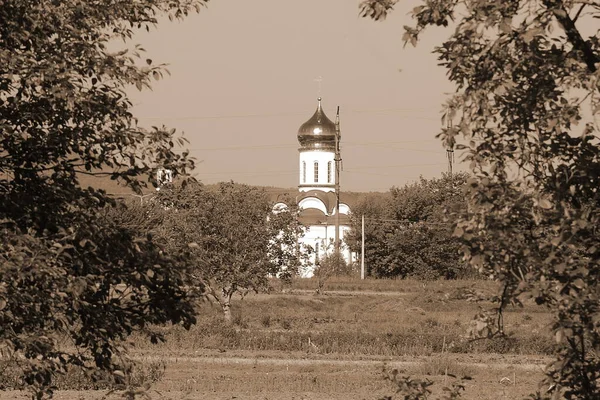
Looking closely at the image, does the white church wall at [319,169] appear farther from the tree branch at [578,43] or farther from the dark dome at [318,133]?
the tree branch at [578,43]

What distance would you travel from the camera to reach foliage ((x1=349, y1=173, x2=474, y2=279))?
63938mm

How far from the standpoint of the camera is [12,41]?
6781mm

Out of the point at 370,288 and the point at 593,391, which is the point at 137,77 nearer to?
the point at 593,391

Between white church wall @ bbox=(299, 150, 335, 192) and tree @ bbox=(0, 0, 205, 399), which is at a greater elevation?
white church wall @ bbox=(299, 150, 335, 192)

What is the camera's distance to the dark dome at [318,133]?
83562 mm

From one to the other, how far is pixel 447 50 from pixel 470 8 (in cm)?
31

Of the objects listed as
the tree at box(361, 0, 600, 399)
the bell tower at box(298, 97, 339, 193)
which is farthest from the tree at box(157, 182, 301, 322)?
the bell tower at box(298, 97, 339, 193)

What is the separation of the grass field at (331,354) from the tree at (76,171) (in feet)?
3.14

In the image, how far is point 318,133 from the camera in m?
83.9

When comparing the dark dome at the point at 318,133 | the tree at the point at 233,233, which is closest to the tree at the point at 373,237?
the dark dome at the point at 318,133

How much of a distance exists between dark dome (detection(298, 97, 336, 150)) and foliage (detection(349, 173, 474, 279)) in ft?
30.1

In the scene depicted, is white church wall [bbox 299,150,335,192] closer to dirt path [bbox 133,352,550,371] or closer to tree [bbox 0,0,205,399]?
dirt path [bbox 133,352,550,371]

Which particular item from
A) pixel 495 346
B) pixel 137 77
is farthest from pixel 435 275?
pixel 137 77

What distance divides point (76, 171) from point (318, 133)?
7696 cm
